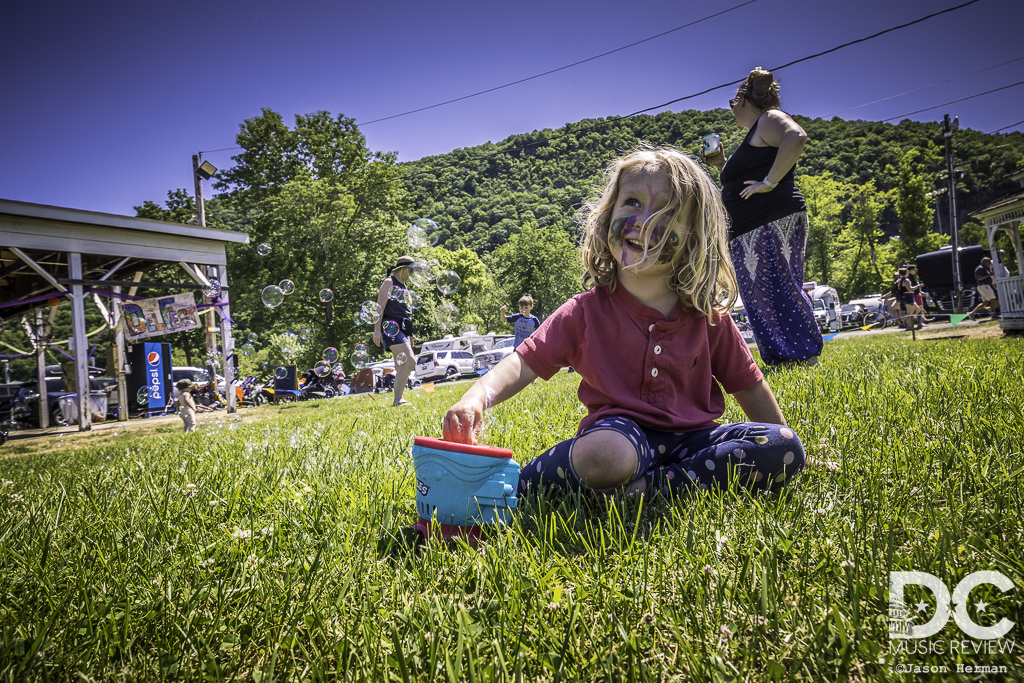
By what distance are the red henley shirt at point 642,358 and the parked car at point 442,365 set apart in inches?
1055

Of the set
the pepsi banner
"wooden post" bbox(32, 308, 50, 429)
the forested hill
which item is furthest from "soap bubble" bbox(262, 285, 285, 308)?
"wooden post" bbox(32, 308, 50, 429)

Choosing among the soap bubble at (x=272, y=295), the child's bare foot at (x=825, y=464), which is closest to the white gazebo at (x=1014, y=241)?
the child's bare foot at (x=825, y=464)

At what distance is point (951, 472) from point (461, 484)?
1.54 meters

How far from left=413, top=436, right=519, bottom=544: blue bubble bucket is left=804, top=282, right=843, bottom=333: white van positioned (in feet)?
98.8

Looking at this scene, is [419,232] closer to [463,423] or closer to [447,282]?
[447,282]

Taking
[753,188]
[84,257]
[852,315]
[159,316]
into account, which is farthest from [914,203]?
[84,257]

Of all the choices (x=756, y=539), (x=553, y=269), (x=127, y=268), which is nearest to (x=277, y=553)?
(x=756, y=539)

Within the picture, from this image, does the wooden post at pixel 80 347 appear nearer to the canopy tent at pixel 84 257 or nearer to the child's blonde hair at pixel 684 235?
the canopy tent at pixel 84 257

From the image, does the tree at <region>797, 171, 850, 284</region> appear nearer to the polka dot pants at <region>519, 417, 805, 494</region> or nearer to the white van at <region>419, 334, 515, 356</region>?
the white van at <region>419, 334, 515, 356</region>

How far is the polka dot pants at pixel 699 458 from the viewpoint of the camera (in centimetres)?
164

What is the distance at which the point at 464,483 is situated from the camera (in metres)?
1.48

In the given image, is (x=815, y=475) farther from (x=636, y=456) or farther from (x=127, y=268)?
(x=127, y=268)

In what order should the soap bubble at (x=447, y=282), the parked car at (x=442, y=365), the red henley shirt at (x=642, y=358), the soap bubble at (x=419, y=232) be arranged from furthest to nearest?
the parked car at (x=442, y=365), the soap bubble at (x=419, y=232), the soap bubble at (x=447, y=282), the red henley shirt at (x=642, y=358)

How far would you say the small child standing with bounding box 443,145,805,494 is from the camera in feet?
5.66
